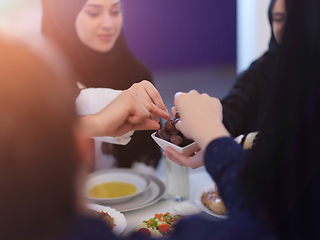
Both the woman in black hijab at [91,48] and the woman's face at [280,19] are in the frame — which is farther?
the woman in black hijab at [91,48]

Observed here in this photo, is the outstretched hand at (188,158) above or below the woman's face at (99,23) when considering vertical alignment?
below

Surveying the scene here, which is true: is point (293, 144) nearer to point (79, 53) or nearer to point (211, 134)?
point (211, 134)

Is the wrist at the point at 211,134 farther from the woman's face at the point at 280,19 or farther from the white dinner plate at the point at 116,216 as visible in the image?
the white dinner plate at the point at 116,216

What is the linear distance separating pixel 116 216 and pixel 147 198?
0.14 meters

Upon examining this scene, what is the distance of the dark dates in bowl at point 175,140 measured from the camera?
0.51m

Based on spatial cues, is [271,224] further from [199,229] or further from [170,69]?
[170,69]

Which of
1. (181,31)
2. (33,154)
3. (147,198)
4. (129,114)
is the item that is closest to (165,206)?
(147,198)

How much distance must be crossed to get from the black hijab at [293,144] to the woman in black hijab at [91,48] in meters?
0.47

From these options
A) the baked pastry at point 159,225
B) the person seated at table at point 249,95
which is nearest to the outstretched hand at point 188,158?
the baked pastry at point 159,225

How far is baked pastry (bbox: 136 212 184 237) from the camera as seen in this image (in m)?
0.58

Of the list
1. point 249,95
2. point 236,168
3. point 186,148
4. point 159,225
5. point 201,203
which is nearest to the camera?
point 236,168

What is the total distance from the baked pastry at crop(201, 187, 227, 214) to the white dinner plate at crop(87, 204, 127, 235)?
202 millimetres

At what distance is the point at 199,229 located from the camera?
39cm

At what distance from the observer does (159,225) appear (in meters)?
0.62
